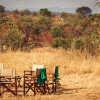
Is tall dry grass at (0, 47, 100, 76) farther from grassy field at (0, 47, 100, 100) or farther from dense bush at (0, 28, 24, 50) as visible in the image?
dense bush at (0, 28, 24, 50)

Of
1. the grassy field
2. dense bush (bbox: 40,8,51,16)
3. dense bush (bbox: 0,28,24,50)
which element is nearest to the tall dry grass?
the grassy field

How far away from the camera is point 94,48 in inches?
666

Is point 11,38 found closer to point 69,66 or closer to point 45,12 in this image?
point 69,66

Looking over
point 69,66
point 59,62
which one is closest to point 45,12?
point 59,62

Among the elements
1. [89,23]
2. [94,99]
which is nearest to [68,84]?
[94,99]

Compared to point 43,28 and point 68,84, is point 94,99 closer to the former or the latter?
point 68,84

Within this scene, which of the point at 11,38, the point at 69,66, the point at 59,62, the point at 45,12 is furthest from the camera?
the point at 45,12

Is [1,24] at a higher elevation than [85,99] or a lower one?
higher

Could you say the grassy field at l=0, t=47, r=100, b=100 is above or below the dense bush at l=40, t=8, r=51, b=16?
below

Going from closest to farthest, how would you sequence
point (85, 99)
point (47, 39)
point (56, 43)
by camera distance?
point (85, 99)
point (56, 43)
point (47, 39)

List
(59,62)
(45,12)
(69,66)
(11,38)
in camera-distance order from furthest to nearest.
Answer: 1. (45,12)
2. (11,38)
3. (59,62)
4. (69,66)

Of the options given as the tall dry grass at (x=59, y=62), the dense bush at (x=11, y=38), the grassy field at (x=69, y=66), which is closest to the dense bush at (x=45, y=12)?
the dense bush at (x=11, y=38)

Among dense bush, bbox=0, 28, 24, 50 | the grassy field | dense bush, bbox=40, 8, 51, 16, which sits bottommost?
the grassy field

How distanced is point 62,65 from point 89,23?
2397 centimetres
